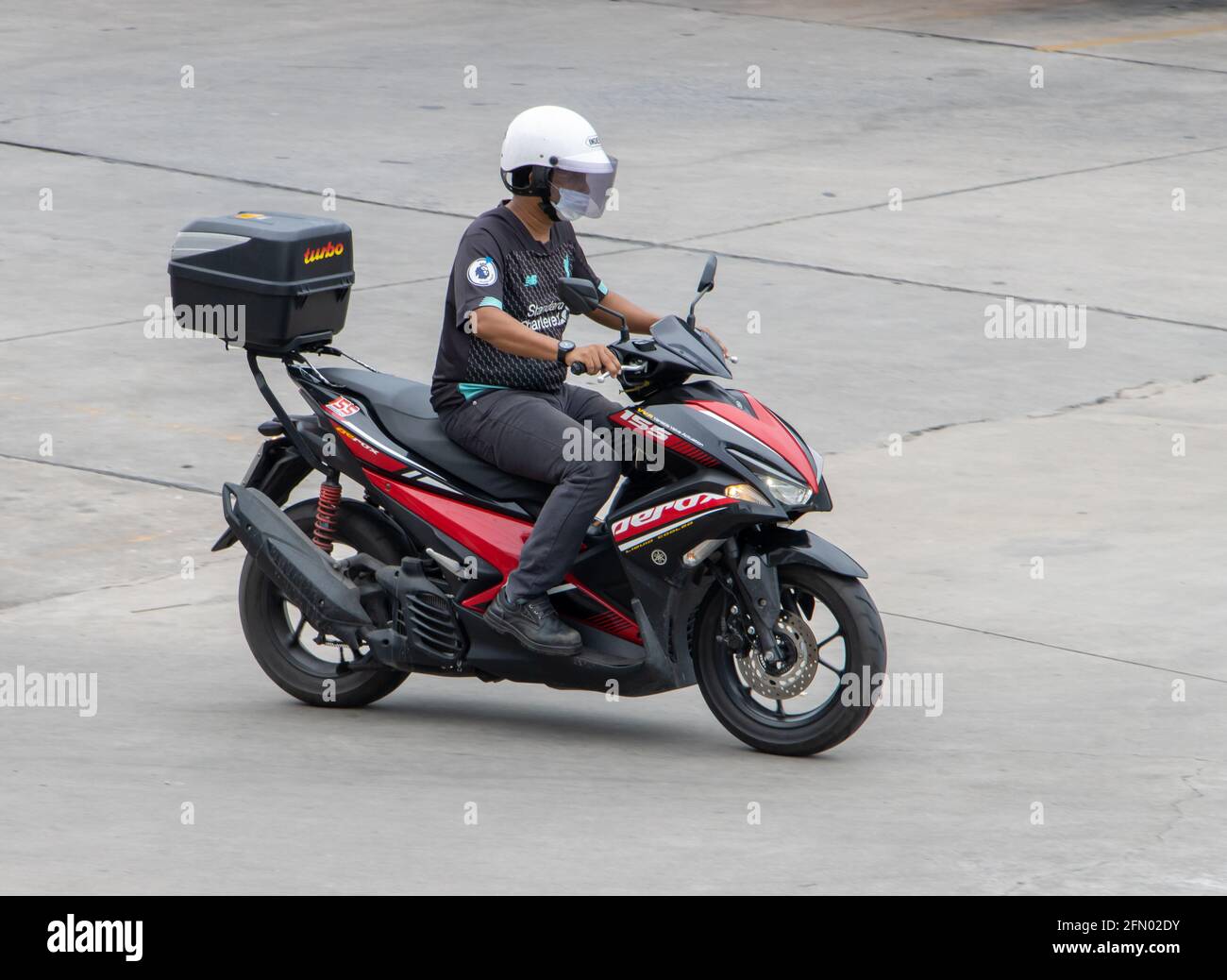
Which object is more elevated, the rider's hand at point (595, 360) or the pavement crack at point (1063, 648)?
the rider's hand at point (595, 360)

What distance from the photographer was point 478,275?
20.8 feet

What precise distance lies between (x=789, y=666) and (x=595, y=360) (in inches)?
40.8

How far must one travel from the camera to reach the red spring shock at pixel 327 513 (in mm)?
6773

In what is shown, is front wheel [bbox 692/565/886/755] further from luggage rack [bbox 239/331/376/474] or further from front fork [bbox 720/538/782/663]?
luggage rack [bbox 239/331/376/474]

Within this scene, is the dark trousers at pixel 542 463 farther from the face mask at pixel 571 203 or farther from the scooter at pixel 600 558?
the face mask at pixel 571 203

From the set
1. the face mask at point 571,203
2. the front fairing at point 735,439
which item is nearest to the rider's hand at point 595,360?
the front fairing at point 735,439

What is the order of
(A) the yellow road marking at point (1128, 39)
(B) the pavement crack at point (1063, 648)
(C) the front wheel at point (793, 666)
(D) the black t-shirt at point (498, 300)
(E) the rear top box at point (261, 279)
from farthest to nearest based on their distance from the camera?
(A) the yellow road marking at point (1128, 39)
(B) the pavement crack at point (1063, 648)
(E) the rear top box at point (261, 279)
(D) the black t-shirt at point (498, 300)
(C) the front wheel at point (793, 666)

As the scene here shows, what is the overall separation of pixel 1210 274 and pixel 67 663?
25.5 feet

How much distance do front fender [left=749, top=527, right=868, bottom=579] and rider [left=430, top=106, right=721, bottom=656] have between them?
1.55ft

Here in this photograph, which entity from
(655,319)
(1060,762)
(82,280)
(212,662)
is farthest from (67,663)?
(82,280)

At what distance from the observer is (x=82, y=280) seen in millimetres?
11969

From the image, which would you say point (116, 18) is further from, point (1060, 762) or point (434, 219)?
point (1060, 762)

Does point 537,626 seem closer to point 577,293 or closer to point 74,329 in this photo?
point 577,293

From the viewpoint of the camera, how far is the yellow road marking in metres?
20.4
